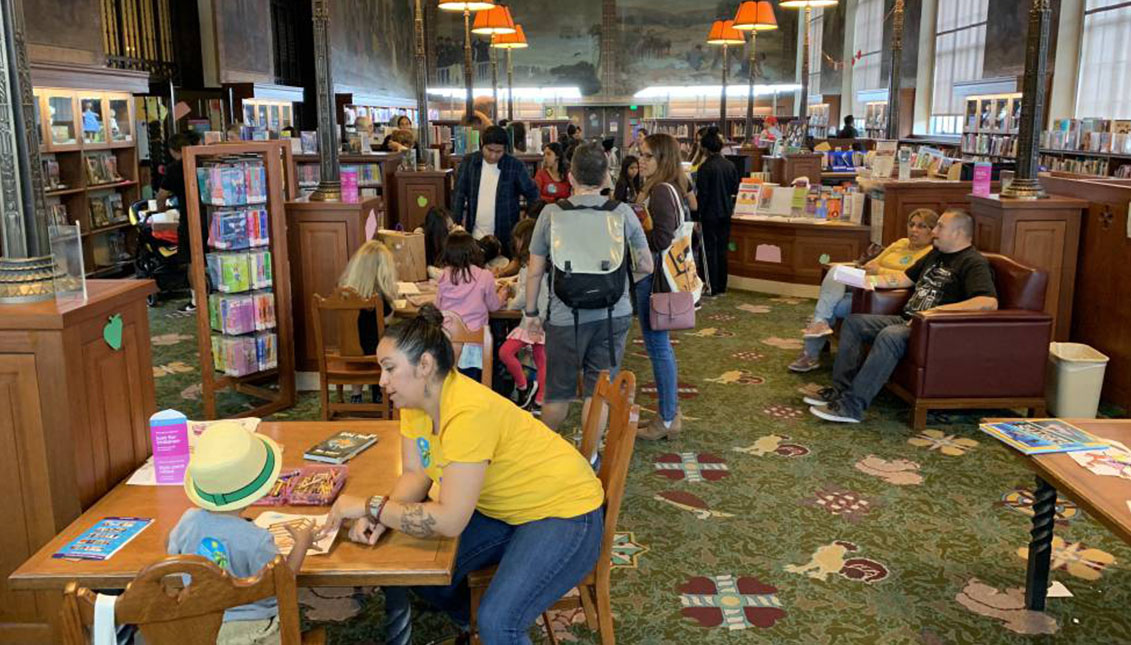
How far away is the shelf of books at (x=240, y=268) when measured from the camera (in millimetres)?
5348

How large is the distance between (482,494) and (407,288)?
10.3ft

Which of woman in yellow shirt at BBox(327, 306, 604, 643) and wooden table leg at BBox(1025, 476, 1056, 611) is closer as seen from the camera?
woman in yellow shirt at BBox(327, 306, 604, 643)

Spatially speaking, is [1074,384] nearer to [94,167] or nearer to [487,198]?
[487,198]

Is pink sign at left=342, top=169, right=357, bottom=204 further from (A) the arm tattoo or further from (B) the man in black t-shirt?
(A) the arm tattoo

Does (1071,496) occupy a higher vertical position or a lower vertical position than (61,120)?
lower

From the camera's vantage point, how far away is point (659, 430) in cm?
525

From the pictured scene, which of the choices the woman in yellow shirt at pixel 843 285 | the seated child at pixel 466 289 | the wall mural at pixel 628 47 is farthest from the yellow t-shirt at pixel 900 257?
the wall mural at pixel 628 47

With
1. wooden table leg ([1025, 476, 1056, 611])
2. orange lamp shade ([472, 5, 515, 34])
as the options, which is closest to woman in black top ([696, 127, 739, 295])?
wooden table leg ([1025, 476, 1056, 611])

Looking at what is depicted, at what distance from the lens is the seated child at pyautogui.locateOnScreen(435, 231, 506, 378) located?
188 inches

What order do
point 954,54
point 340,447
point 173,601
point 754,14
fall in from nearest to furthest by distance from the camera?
point 173,601 < point 340,447 < point 754,14 < point 954,54

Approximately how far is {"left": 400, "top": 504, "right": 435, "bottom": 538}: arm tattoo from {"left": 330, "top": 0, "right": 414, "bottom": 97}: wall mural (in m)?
13.8

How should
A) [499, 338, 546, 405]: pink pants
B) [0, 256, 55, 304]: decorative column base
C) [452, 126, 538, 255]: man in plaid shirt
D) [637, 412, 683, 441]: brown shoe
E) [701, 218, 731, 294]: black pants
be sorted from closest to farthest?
[0, 256, 55, 304]: decorative column base → [499, 338, 546, 405]: pink pants → [637, 412, 683, 441]: brown shoe → [452, 126, 538, 255]: man in plaid shirt → [701, 218, 731, 294]: black pants

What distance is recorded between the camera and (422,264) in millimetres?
5922

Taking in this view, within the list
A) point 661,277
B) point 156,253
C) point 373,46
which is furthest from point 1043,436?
point 373,46
